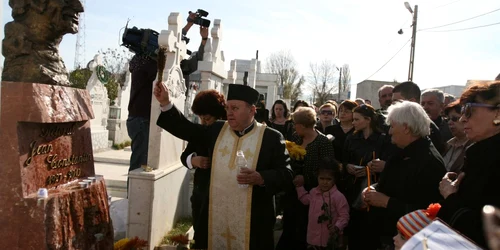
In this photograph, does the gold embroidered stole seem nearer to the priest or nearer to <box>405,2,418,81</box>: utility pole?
the priest

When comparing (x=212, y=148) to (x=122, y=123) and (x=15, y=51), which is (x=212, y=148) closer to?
(x=15, y=51)

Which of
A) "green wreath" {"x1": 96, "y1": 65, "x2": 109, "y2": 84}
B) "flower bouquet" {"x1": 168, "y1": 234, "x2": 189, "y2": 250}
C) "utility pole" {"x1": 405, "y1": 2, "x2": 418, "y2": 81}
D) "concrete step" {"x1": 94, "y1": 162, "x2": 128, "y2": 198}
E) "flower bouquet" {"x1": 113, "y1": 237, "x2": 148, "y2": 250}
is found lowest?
"concrete step" {"x1": 94, "y1": 162, "x2": 128, "y2": 198}

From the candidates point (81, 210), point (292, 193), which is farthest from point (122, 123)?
point (81, 210)

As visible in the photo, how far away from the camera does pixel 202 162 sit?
3.51 m

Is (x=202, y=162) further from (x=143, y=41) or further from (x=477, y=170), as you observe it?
(x=143, y=41)

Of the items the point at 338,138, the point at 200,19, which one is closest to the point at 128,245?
the point at 338,138

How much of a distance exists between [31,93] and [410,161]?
2.53 m

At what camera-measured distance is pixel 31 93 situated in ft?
7.98

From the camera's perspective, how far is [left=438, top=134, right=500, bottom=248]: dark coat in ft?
6.68

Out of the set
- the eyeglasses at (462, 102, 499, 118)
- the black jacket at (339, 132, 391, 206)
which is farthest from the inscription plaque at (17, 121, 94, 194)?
the black jacket at (339, 132, 391, 206)

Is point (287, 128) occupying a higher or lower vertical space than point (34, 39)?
lower

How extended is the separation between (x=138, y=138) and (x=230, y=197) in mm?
2560

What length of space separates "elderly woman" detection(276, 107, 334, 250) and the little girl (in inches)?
4.5

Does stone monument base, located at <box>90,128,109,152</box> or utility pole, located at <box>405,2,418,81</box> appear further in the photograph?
utility pole, located at <box>405,2,418,81</box>
